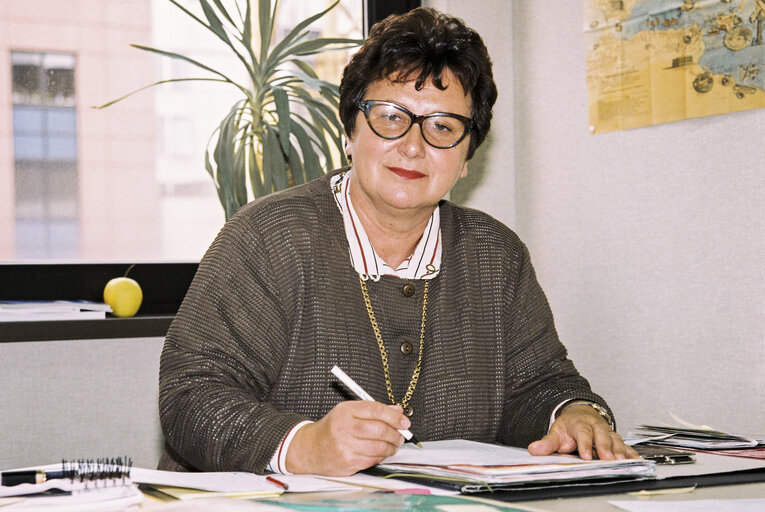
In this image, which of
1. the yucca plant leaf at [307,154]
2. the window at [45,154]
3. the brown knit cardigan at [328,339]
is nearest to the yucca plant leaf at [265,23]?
the yucca plant leaf at [307,154]

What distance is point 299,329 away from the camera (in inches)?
57.3

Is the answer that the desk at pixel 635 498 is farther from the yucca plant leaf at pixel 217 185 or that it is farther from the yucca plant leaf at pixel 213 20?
the yucca plant leaf at pixel 213 20

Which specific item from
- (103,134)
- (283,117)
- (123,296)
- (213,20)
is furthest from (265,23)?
(123,296)

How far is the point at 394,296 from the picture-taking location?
155 cm

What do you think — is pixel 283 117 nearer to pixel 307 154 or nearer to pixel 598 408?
pixel 307 154

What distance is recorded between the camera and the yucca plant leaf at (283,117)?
210 centimetres

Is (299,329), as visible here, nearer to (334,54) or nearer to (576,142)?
(576,142)

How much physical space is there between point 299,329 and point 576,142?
1095 mm

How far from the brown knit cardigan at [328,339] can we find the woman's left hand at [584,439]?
5.7 inches

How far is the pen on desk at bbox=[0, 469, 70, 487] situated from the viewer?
3.01 feet

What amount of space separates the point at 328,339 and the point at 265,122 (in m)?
0.94

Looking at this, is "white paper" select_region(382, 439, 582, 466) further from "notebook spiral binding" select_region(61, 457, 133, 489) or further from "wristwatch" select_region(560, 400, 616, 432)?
"notebook spiral binding" select_region(61, 457, 133, 489)

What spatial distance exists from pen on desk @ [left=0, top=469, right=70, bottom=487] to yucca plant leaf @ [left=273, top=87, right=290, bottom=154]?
4.19ft

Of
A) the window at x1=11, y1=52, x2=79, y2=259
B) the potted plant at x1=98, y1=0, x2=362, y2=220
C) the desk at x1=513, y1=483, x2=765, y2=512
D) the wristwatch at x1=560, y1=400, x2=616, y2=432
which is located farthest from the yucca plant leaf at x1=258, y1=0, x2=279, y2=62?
the desk at x1=513, y1=483, x2=765, y2=512
